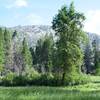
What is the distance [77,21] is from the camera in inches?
2694

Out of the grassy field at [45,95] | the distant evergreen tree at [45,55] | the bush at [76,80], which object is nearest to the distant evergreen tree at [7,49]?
the distant evergreen tree at [45,55]

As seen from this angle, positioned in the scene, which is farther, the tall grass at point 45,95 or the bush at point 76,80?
the bush at point 76,80

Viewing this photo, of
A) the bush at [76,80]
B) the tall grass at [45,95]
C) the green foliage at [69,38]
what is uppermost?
the green foliage at [69,38]

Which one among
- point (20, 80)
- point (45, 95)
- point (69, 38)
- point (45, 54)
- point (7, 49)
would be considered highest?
point (7, 49)

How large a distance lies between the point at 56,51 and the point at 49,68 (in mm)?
63495

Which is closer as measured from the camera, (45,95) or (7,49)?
(45,95)

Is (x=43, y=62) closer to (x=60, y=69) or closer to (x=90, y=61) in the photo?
(x=90, y=61)

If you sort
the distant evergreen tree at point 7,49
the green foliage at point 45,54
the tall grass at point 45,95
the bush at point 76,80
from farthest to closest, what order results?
the green foliage at point 45,54
the distant evergreen tree at point 7,49
the bush at point 76,80
the tall grass at point 45,95

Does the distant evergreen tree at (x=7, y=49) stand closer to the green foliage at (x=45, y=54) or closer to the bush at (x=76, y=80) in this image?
the green foliage at (x=45, y=54)

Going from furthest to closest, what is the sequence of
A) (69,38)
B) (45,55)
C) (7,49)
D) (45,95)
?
1. (45,55)
2. (7,49)
3. (69,38)
4. (45,95)

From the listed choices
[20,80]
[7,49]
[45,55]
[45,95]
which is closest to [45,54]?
[45,55]

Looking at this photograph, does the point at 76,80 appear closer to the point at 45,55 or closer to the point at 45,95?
the point at 45,95

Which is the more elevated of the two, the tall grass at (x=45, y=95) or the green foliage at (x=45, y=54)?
the green foliage at (x=45, y=54)

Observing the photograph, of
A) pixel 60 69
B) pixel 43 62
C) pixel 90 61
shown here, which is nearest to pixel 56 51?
pixel 60 69
